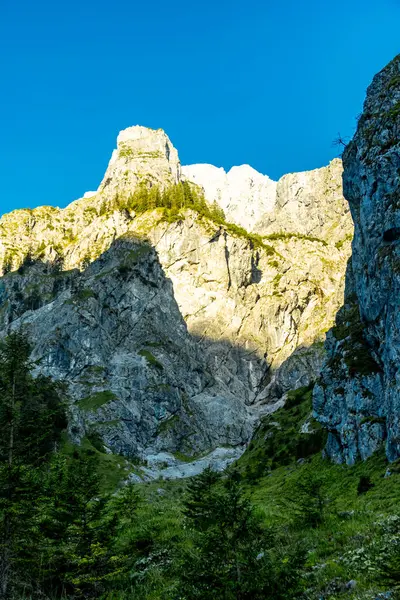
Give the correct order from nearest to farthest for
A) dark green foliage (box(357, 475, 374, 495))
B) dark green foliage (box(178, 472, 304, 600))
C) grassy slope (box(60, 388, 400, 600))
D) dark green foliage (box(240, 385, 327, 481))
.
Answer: dark green foliage (box(178, 472, 304, 600)) → grassy slope (box(60, 388, 400, 600)) → dark green foliage (box(357, 475, 374, 495)) → dark green foliage (box(240, 385, 327, 481))

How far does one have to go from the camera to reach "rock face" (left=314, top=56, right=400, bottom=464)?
5409cm

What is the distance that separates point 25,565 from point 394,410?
4052 cm

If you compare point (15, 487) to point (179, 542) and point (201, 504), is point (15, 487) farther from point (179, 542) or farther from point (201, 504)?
point (201, 504)

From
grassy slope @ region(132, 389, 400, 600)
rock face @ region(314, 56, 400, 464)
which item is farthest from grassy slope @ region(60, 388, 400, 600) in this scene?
rock face @ region(314, 56, 400, 464)

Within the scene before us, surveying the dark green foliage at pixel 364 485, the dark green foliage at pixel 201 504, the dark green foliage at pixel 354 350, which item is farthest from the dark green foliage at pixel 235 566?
the dark green foliage at pixel 354 350

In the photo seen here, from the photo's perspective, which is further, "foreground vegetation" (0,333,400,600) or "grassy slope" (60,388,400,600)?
"grassy slope" (60,388,400,600)

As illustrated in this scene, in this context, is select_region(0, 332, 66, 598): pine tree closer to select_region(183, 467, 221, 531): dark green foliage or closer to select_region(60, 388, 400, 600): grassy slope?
select_region(60, 388, 400, 600): grassy slope

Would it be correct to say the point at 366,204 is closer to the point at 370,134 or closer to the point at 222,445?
the point at 370,134

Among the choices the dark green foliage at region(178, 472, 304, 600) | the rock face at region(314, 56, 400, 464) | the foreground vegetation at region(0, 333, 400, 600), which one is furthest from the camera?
the rock face at region(314, 56, 400, 464)

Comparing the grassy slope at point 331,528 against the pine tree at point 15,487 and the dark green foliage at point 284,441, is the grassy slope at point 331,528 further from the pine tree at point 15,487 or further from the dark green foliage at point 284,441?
the pine tree at point 15,487

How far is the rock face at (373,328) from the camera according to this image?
5409 cm

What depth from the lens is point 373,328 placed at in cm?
6488

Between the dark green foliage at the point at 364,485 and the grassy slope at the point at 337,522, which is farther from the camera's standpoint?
the dark green foliage at the point at 364,485

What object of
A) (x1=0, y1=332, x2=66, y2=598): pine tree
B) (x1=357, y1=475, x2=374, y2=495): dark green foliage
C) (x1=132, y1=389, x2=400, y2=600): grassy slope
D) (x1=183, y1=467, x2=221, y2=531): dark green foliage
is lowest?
(x1=357, y1=475, x2=374, y2=495): dark green foliage
